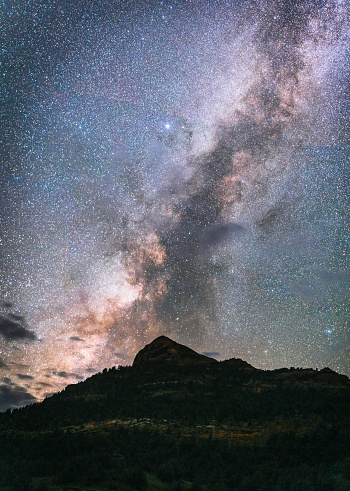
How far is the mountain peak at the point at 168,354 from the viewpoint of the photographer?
59.4 m

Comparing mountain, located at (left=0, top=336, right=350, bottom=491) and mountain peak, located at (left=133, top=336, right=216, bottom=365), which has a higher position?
mountain peak, located at (left=133, top=336, right=216, bottom=365)

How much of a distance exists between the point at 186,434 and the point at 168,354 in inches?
1161

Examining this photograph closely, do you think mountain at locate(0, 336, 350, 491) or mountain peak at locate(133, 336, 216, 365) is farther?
mountain peak at locate(133, 336, 216, 365)

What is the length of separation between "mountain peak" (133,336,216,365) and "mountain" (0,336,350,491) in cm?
697

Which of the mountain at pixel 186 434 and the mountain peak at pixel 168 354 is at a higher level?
the mountain peak at pixel 168 354

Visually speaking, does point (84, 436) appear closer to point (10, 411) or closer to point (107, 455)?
point (107, 455)

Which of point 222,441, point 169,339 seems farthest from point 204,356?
point 222,441

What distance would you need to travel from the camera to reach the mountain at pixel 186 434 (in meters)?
21.8

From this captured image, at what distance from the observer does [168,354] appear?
6147 cm

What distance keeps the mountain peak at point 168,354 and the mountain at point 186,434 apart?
6.97 m

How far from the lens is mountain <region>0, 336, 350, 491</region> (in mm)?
21781

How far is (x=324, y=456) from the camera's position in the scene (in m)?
26.7

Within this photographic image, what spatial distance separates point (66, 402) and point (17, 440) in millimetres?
10429

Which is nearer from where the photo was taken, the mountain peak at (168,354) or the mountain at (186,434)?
the mountain at (186,434)
